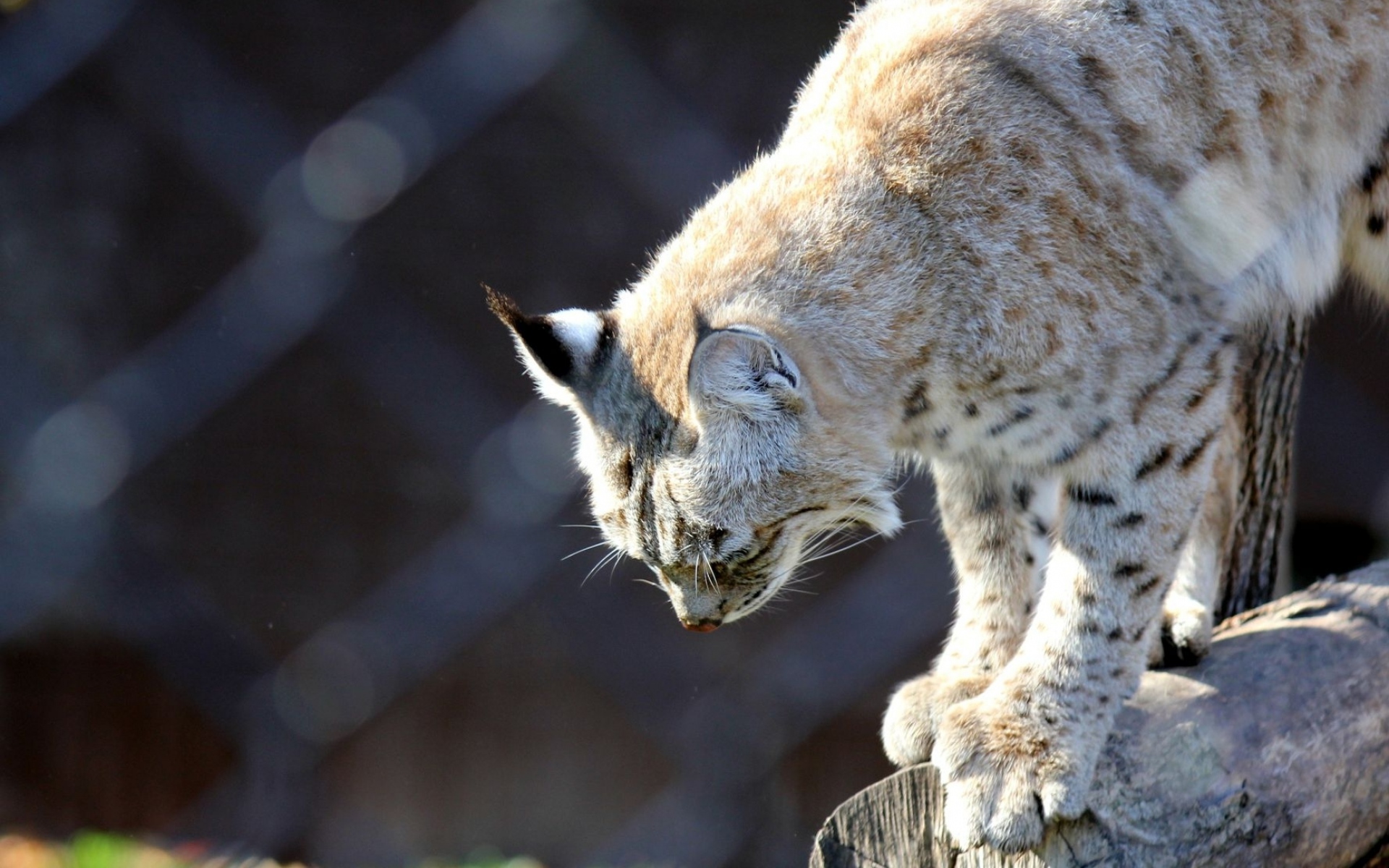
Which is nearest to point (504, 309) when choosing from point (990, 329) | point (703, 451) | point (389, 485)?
point (703, 451)

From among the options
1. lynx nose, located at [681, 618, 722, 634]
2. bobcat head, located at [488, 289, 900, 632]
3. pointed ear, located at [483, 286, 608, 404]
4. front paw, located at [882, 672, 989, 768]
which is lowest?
front paw, located at [882, 672, 989, 768]

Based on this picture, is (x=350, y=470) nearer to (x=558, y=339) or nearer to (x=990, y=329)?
(x=558, y=339)

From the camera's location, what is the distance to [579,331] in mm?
2451

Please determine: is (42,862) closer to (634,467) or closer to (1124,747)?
(634,467)

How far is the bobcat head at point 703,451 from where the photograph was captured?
2.29m

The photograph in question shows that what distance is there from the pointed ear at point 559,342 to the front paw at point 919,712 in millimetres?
875

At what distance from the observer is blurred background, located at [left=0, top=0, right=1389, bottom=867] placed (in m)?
3.89

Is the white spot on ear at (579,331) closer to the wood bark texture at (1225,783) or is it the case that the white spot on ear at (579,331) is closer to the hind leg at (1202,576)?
the wood bark texture at (1225,783)

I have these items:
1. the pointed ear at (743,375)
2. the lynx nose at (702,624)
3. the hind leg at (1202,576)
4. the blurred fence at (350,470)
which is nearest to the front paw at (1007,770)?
the hind leg at (1202,576)

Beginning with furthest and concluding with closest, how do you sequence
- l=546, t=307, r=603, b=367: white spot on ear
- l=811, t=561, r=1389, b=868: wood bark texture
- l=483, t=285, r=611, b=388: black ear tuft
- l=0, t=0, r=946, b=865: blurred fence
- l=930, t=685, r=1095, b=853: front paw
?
l=0, t=0, r=946, b=865: blurred fence, l=546, t=307, r=603, b=367: white spot on ear, l=483, t=285, r=611, b=388: black ear tuft, l=930, t=685, r=1095, b=853: front paw, l=811, t=561, r=1389, b=868: wood bark texture

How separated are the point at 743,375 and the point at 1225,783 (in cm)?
97

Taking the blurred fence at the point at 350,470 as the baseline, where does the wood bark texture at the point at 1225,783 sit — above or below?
below

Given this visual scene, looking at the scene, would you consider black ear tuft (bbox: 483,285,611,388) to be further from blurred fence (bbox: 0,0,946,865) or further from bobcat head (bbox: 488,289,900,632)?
blurred fence (bbox: 0,0,946,865)

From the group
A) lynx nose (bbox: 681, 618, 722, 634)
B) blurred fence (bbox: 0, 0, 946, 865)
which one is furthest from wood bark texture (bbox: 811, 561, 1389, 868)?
blurred fence (bbox: 0, 0, 946, 865)
